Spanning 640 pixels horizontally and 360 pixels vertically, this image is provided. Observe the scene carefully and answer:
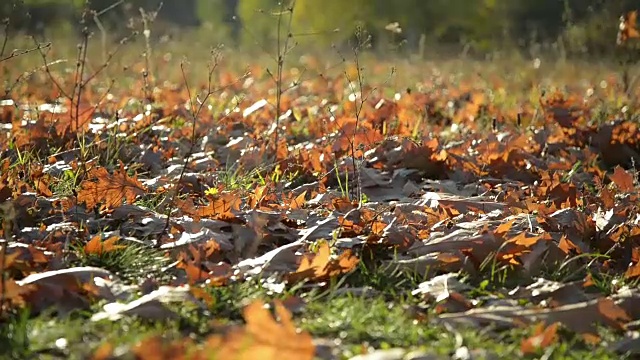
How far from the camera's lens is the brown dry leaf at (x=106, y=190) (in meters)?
2.96

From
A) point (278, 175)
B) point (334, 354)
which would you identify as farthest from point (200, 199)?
point (334, 354)

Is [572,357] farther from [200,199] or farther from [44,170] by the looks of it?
[44,170]

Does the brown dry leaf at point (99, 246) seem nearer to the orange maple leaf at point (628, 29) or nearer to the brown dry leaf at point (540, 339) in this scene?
the brown dry leaf at point (540, 339)

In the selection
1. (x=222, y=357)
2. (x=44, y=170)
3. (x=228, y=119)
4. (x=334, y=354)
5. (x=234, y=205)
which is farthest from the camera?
(x=228, y=119)

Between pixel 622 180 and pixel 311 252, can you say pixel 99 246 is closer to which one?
pixel 311 252

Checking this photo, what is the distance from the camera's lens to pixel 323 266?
2432 millimetres

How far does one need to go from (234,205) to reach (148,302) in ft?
2.89

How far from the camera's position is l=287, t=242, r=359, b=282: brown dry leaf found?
241 centimetres

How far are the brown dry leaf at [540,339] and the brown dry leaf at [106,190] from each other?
1.67 meters

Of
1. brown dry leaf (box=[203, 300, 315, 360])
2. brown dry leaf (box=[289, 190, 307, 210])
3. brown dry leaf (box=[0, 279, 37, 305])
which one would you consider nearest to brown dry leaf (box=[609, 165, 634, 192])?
brown dry leaf (box=[289, 190, 307, 210])

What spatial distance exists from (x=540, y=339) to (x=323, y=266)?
0.70m

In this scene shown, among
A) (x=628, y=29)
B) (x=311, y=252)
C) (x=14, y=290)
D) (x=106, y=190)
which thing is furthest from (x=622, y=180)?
(x=14, y=290)

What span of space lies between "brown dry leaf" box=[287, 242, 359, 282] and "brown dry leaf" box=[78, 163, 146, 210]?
36.3 inches

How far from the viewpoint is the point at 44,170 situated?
3.54 m
